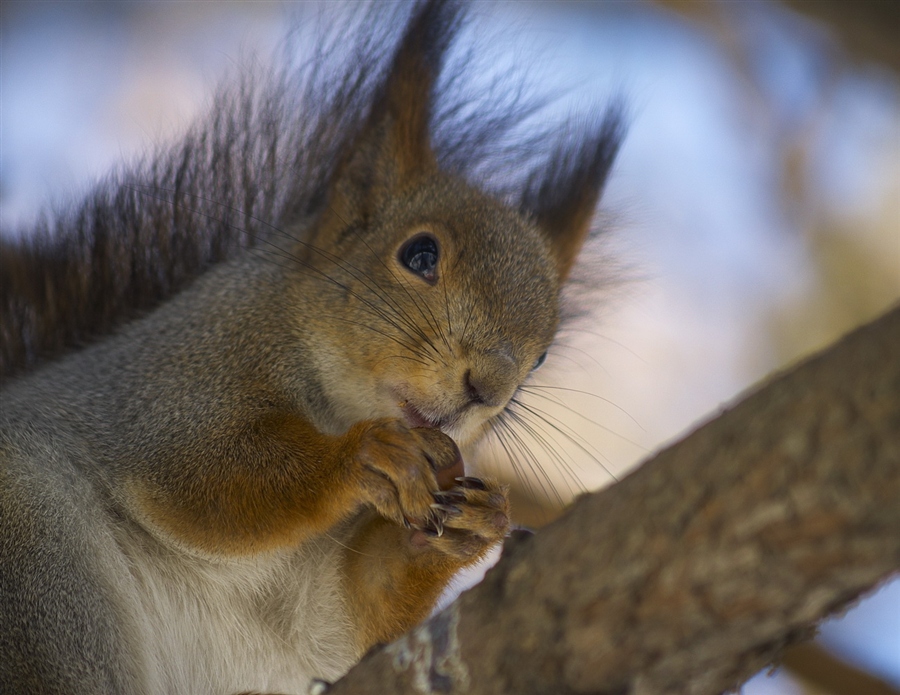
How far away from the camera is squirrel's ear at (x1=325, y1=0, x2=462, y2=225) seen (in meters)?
2.60

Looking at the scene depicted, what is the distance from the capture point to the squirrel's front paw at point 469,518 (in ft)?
6.23

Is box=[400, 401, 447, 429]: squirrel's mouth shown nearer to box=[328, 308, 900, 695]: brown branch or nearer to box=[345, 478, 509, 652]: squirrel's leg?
box=[345, 478, 509, 652]: squirrel's leg

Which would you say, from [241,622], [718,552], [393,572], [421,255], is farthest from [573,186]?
[718,552]

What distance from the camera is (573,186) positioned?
9.57 feet

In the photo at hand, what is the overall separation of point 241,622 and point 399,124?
1.38m

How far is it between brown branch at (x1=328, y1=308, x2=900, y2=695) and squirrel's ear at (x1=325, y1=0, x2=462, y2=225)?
1.48 metres

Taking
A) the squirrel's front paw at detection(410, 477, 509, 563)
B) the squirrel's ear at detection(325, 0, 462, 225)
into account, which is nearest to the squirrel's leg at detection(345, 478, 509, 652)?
the squirrel's front paw at detection(410, 477, 509, 563)

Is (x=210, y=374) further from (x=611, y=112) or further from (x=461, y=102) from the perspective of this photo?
(x=611, y=112)

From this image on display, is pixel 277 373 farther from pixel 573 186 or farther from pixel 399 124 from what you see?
pixel 573 186

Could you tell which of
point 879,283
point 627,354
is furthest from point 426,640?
point 879,283

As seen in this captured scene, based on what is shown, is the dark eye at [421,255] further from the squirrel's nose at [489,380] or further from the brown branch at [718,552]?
the brown branch at [718,552]

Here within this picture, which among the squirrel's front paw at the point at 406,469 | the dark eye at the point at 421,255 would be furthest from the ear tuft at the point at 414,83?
the squirrel's front paw at the point at 406,469

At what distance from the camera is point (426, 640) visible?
4.85ft

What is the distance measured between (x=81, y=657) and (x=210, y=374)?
751 millimetres
